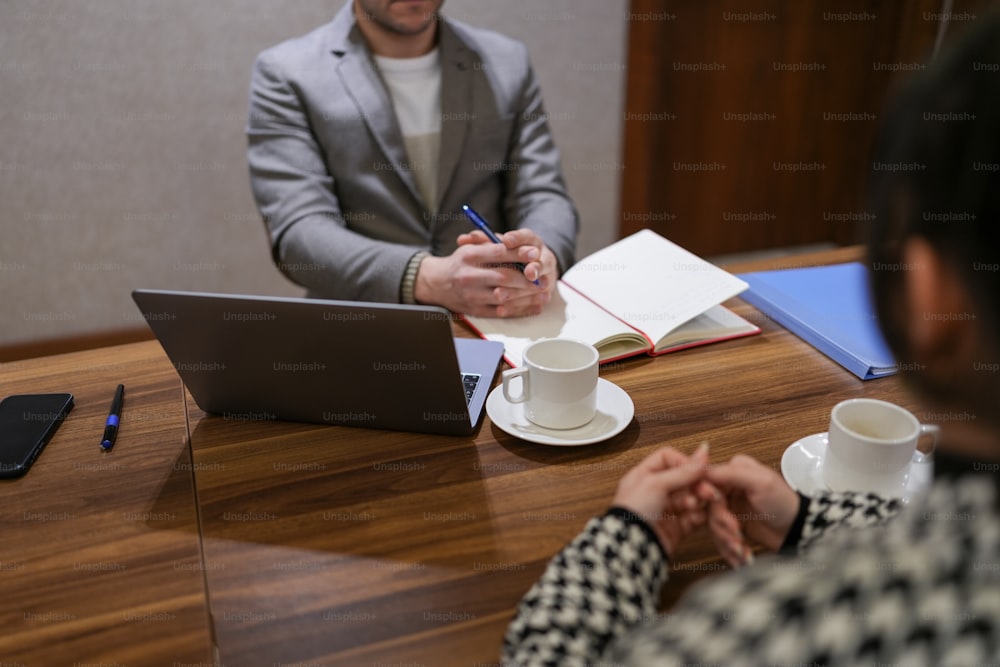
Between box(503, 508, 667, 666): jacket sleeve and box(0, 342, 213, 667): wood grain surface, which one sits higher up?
box(503, 508, 667, 666): jacket sleeve

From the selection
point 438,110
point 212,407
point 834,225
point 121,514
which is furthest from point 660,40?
point 121,514

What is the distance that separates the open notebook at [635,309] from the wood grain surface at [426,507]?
5cm

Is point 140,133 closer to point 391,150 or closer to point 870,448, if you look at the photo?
point 391,150

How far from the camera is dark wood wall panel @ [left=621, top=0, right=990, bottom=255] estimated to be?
312cm

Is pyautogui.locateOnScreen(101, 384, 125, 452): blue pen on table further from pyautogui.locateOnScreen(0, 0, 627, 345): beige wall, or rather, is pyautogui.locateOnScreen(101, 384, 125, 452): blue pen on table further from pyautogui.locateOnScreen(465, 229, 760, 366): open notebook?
pyautogui.locateOnScreen(0, 0, 627, 345): beige wall

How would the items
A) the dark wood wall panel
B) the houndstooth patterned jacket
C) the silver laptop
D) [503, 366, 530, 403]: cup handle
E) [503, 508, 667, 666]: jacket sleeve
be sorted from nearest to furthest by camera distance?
the houndstooth patterned jacket → [503, 508, 667, 666]: jacket sleeve → the silver laptop → [503, 366, 530, 403]: cup handle → the dark wood wall panel

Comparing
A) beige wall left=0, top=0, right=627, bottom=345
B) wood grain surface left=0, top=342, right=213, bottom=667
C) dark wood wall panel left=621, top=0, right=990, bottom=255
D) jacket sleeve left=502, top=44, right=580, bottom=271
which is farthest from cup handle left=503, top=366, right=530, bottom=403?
dark wood wall panel left=621, top=0, right=990, bottom=255

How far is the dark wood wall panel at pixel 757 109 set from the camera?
3119mm

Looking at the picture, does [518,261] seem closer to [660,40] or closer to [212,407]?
[212,407]

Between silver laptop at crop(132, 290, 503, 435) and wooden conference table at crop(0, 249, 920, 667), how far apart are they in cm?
3

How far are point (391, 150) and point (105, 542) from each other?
108cm

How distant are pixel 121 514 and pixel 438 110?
119 cm

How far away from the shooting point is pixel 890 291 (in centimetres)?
54

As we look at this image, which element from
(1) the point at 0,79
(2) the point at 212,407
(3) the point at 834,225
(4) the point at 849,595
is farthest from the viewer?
(3) the point at 834,225
